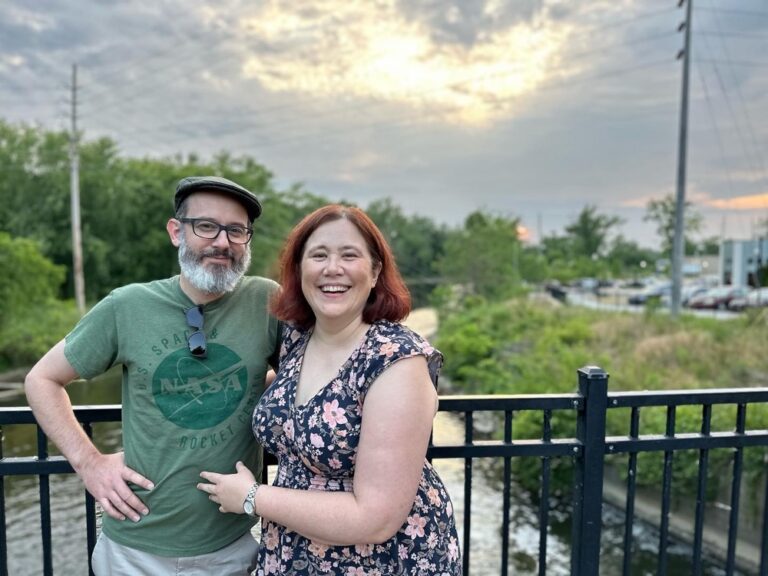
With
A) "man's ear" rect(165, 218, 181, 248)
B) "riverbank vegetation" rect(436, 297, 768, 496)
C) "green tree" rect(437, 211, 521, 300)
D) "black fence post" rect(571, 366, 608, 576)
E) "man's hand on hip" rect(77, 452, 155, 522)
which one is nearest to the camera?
"man's hand on hip" rect(77, 452, 155, 522)

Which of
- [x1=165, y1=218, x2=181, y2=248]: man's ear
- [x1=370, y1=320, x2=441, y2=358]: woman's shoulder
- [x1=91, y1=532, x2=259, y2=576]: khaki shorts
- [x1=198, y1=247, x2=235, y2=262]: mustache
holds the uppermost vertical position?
[x1=165, y1=218, x2=181, y2=248]: man's ear

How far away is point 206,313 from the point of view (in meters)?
1.68

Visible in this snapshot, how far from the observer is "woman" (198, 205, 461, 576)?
1298 mm

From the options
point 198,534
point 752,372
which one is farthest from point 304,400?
point 752,372

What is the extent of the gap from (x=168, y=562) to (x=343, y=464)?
639mm

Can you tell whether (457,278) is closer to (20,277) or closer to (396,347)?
(20,277)

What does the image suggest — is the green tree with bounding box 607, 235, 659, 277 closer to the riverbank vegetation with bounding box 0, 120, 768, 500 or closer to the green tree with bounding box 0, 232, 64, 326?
the riverbank vegetation with bounding box 0, 120, 768, 500

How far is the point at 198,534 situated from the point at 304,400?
53 centimetres

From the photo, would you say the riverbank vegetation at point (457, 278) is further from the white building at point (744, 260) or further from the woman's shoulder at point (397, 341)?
the white building at point (744, 260)

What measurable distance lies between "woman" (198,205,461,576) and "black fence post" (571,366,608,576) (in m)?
0.66

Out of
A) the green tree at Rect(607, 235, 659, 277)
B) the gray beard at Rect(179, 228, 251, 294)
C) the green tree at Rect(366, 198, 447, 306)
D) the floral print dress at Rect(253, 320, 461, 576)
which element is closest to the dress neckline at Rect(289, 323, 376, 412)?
the floral print dress at Rect(253, 320, 461, 576)

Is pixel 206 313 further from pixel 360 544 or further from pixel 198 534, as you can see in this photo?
pixel 360 544

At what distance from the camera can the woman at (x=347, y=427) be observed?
1298 millimetres

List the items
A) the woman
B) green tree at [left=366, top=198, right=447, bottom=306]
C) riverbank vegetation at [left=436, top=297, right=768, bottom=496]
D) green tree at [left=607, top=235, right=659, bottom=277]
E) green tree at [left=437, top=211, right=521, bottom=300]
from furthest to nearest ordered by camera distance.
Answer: green tree at [left=366, top=198, right=447, bottom=306] → green tree at [left=607, top=235, right=659, bottom=277] → green tree at [left=437, top=211, right=521, bottom=300] → riverbank vegetation at [left=436, top=297, right=768, bottom=496] → the woman
